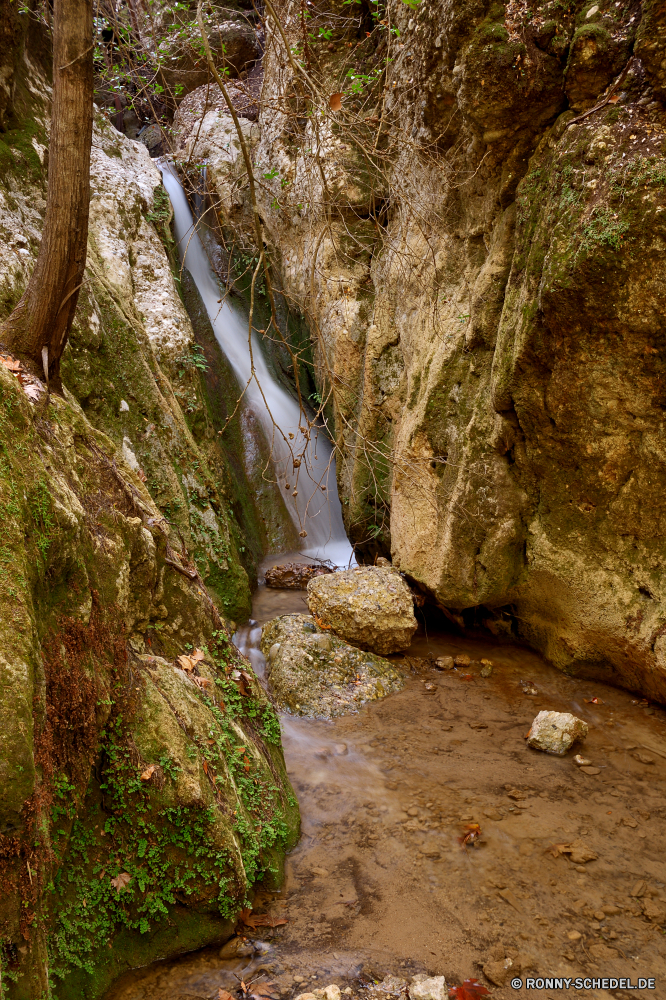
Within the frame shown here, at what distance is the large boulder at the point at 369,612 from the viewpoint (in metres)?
6.00

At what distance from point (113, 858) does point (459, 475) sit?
4.25m

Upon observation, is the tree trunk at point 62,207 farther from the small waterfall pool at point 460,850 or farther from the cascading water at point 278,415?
the cascading water at point 278,415

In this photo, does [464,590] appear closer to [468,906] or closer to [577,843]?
[577,843]

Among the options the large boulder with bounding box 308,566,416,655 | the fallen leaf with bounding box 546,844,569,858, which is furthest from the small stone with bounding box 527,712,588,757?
the large boulder with bounding box 308,566,416,655

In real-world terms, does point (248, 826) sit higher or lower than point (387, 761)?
higher

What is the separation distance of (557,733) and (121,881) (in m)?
3.21

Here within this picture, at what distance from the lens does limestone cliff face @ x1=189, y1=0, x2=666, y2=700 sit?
388 cm

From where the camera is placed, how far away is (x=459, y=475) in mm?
5738

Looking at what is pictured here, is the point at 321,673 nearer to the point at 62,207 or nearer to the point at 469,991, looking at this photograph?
the point at 469,991

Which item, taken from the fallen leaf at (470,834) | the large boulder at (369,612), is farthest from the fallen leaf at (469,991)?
the large boulder at (369,612)

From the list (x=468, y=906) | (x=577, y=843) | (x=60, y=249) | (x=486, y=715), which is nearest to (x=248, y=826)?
(x=468, y=906)

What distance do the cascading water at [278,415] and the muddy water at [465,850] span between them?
3.84 meters

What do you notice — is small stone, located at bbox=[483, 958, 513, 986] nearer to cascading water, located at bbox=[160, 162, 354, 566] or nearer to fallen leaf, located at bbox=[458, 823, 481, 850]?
fallen leaf, located at bbox=[458, 823, 481, 850]

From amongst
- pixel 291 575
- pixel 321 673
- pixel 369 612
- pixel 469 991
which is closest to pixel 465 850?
pixel 469 991
